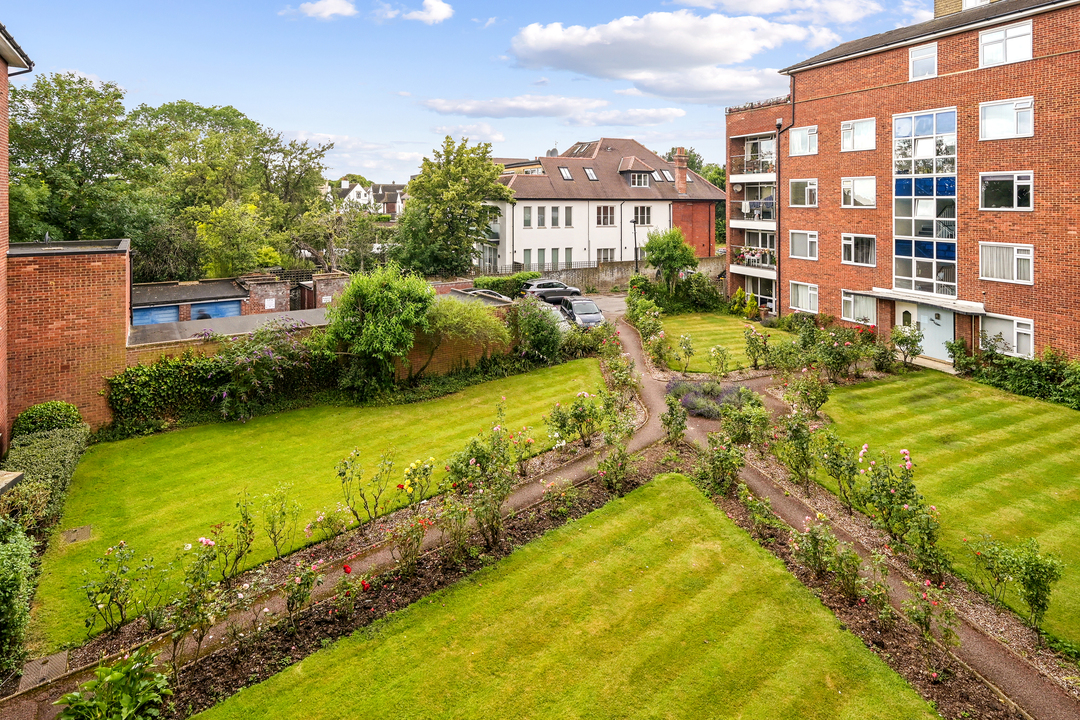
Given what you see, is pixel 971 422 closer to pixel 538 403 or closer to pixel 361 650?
pixel 538 403

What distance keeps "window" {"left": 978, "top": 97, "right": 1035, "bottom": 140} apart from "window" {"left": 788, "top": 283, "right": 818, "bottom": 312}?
32.2 ft

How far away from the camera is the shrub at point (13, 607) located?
26.1 feet

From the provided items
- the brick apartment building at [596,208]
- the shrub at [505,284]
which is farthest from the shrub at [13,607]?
the brick apartment building at [596,208]

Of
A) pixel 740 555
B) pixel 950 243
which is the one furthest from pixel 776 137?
pixel 740 555

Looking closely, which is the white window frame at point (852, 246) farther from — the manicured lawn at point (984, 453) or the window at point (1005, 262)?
the manicured lawn at point (984, 453)

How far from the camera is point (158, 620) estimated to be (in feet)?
29.3

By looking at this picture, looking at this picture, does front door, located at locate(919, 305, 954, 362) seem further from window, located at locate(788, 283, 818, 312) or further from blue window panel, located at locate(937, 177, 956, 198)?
window, located at locate(788, 283, 818, 312)

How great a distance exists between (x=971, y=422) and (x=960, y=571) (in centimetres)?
884

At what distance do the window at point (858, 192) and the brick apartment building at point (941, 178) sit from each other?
69 mm

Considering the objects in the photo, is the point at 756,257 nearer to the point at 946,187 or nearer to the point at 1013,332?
the point at 946,187

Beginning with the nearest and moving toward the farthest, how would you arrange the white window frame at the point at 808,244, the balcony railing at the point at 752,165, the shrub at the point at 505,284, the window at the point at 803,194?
the window at the point at 803,194 < the white window frame at the point at 808,244 < the balcony railing at the point at 752,165 < the shrub at the point at 505,284

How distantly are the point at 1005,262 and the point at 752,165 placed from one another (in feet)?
53.2

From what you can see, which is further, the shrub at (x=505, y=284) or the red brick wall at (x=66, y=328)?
the shrub at (x=505, y=284)

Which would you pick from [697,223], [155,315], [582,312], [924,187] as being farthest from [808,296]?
[155,315]
